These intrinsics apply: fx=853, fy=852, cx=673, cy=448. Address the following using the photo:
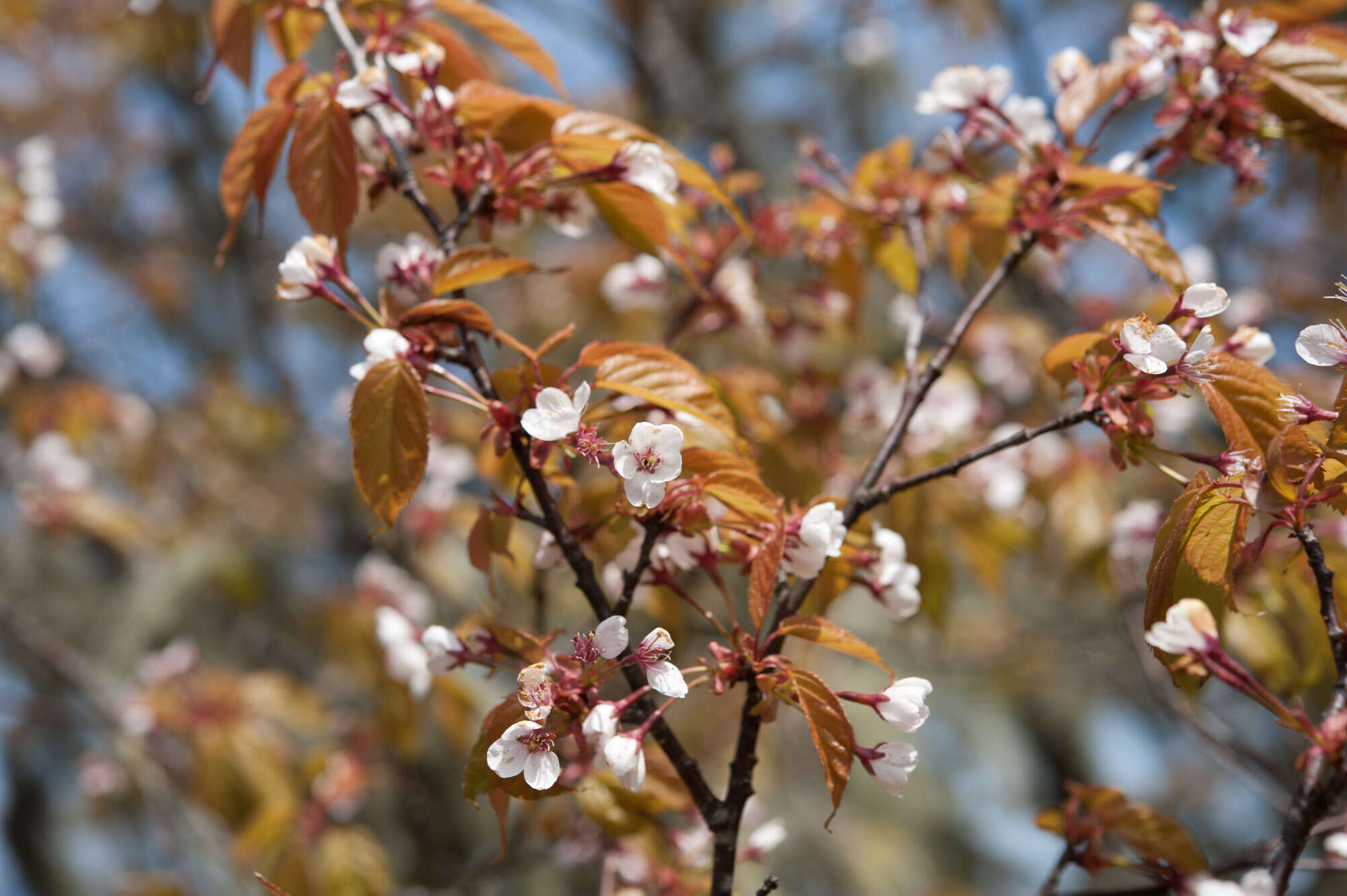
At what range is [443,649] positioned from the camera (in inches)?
35.6

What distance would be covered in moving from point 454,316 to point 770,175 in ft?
9.52

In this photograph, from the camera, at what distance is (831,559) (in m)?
1.06

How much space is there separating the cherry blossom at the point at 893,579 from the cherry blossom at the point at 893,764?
24 cm

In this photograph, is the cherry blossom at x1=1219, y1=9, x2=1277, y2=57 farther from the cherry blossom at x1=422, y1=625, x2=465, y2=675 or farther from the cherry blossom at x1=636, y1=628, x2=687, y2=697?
the cherry blossom at x1=422, y1=625, x2=465, y2=675

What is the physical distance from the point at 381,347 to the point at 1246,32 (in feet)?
3.67

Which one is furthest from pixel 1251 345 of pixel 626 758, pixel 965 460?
pixel 626 758

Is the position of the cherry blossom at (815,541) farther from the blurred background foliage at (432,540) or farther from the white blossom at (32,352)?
the white blossom at (32,352)

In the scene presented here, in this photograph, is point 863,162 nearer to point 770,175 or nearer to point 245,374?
point 770,175

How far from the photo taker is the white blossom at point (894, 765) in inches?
32.1

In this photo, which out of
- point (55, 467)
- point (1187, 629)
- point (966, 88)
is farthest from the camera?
point (55, 467)

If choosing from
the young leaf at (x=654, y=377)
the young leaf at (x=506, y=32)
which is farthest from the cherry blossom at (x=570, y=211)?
the young leaf at (x=654, y=377)

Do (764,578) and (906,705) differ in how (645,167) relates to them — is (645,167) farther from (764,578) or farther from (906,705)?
(906,705)

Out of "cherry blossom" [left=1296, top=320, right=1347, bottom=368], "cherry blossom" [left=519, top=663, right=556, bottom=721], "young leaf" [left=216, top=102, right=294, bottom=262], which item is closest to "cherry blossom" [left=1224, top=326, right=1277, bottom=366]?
"cherry blossom" [left=1296, top=320, right=1347, bottom=368]

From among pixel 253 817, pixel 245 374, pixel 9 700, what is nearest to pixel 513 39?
pixel 253 817
